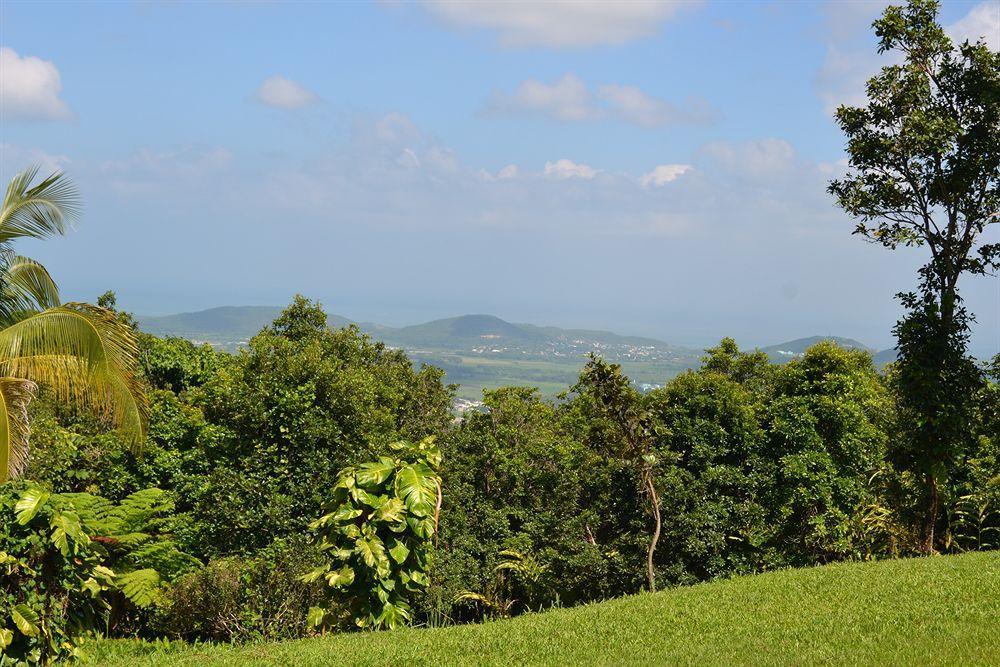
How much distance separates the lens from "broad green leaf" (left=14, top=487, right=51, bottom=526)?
8883 millimetres

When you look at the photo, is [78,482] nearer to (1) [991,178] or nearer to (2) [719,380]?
(2) [719,380]

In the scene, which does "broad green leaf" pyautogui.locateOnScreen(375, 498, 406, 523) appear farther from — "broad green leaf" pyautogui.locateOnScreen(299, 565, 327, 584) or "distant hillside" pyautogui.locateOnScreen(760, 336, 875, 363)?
"distant hillside" pyautogui.locateOnScreen(760, 336, 875, 363)

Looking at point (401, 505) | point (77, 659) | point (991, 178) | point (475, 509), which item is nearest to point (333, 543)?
point (401, 505)

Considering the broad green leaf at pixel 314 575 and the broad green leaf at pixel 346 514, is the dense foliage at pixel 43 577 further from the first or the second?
the broad green leaf at pixel 346 514

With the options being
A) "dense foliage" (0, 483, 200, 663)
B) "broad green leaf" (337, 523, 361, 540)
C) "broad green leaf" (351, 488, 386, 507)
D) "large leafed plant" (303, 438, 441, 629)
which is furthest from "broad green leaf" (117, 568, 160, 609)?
"broad green leaf" (351, 488, 386, 507)

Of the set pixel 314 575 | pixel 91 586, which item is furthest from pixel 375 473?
pixel 91 586

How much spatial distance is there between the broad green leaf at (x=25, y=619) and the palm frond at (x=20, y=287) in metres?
4.20

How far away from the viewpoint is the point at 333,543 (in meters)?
12.1

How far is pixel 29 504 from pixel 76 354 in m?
2.20

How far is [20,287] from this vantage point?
37.2ft

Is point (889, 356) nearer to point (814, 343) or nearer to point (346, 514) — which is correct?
point (814, 343)

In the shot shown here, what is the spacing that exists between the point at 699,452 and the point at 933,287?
16.0 feet

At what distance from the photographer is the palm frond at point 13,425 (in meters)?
9.91

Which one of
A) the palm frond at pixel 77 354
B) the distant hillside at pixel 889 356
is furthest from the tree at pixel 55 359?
the distant hillside at pixel 889 356
